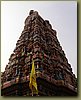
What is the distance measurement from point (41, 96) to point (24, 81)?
0.28 m

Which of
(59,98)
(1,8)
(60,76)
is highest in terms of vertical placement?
(1,8)

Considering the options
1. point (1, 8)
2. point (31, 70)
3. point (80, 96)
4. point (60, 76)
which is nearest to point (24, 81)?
point (31, 70)

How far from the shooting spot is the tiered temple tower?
13.2 ft

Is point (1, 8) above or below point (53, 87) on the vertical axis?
above

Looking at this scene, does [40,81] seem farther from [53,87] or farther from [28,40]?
[28,40]

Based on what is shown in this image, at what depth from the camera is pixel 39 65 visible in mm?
4055

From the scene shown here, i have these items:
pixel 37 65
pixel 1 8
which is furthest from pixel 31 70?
pixel 1 8

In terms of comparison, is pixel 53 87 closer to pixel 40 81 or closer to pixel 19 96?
pixel 40 81

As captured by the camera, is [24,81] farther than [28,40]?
No

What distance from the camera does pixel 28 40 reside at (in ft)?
14.1

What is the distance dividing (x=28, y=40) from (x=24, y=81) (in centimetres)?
60

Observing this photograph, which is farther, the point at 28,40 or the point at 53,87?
the point at 28,40

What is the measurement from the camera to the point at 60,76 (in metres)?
4.13

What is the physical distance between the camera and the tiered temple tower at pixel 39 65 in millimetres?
4020
